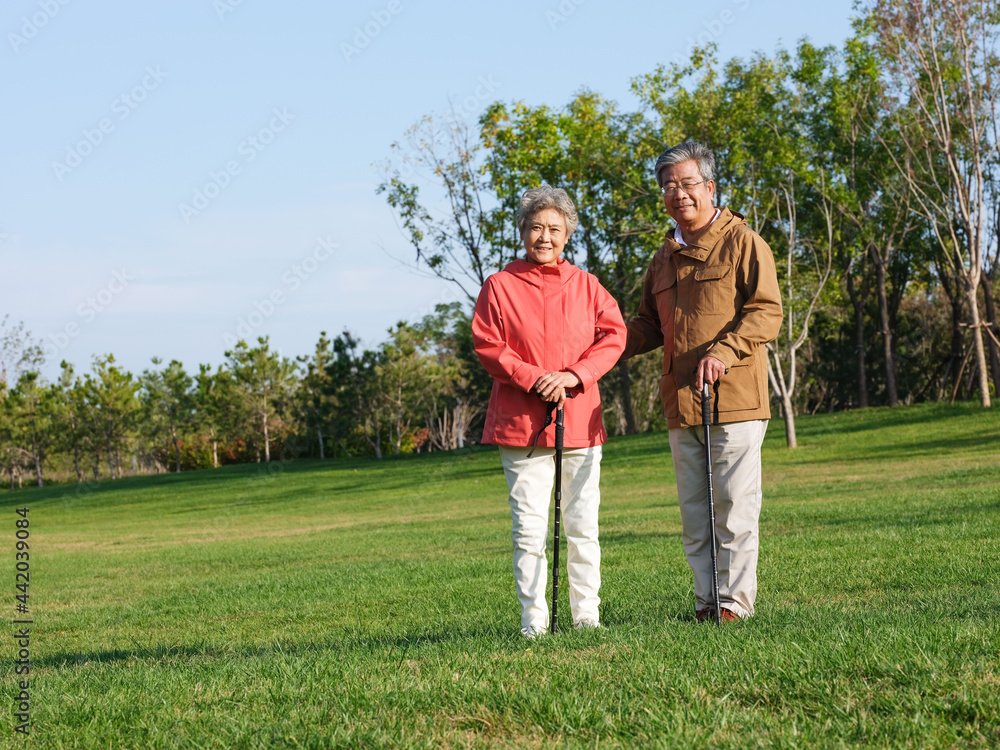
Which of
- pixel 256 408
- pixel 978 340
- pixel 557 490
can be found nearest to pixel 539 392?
pixel 557 490

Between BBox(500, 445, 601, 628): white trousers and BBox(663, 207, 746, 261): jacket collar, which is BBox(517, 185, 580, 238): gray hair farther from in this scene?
BBox(500, 445, 601, 628): white trousers

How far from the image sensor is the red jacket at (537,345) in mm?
4695

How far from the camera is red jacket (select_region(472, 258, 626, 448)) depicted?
15.4ft

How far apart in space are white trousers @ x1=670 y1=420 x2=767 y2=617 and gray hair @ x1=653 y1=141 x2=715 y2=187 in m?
1.34

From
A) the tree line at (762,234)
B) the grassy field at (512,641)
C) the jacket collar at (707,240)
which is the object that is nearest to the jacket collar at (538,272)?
the jacket collar at (707,240)

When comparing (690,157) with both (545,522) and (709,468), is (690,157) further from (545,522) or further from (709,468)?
(545,522)

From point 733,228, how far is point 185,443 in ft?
176

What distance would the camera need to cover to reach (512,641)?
4445 millimetres

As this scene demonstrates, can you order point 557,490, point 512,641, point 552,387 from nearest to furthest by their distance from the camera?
1. point 512,641
2. point 552,387
3. point 557,490

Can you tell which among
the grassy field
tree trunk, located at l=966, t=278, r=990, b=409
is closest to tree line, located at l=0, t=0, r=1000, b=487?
tree trunk, located at l=966, t=278, r=990, b=409

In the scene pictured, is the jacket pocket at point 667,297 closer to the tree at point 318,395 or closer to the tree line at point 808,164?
the tree line at point 808,164

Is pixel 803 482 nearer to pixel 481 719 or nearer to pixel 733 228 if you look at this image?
pixel 733 228

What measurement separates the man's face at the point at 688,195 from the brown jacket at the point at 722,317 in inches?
3.3

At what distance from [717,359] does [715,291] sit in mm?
465
